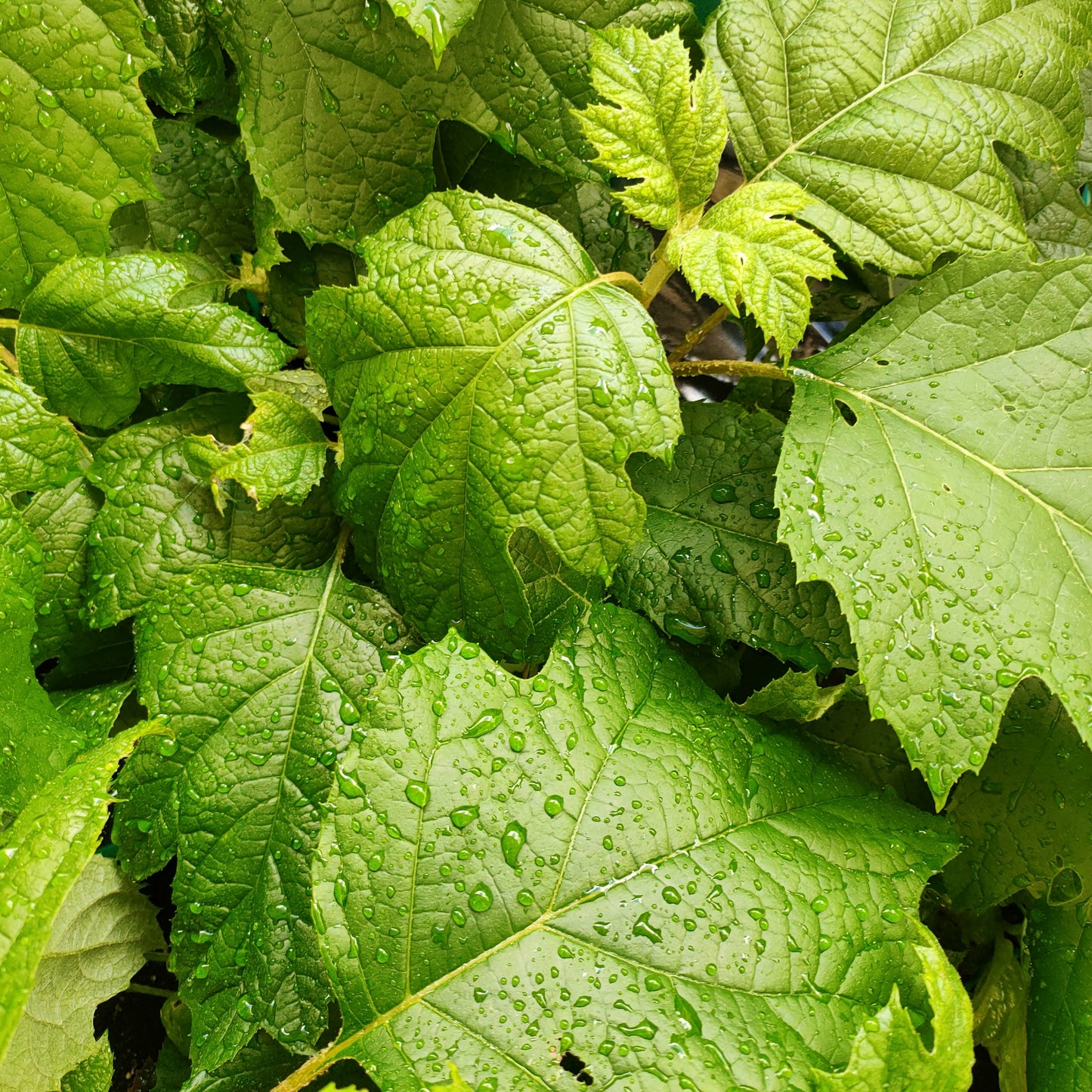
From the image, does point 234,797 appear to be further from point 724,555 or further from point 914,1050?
point 914,1050

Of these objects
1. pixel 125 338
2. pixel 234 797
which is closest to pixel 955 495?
pixel 234 797

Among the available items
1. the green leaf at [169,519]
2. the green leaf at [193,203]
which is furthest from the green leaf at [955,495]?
the green leaf at [193,203]

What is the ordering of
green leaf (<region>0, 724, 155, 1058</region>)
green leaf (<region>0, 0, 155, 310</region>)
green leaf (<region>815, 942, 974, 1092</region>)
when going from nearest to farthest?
green leaf (<region>0, 724, 155, 1058</region>)
green leaf (<region>815, 942, 974, 1092</region>)
green leaf (<region>0, 0, 155, 310</region>)

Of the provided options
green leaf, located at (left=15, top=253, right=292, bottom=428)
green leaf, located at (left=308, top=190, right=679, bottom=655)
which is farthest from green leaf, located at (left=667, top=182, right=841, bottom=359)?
green leaf, located at (left=15, top=253, right=292, bottom=428)

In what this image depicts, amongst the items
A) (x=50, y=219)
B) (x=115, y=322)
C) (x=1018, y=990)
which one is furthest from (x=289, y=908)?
(x=1018, y=990)

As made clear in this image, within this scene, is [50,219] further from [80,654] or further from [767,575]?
[767,575]

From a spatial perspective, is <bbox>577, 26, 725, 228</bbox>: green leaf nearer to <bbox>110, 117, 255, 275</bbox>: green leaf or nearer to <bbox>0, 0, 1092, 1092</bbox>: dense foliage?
<bbox>0, 0, 1092, 1092</bbox>: dense foliage
